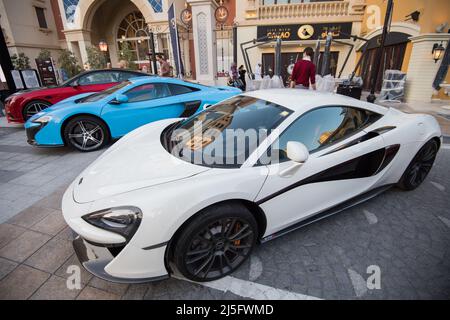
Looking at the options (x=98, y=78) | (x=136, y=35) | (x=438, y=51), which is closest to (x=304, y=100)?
(x=98, y=78)

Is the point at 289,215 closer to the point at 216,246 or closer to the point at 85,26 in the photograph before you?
the point at 216,246

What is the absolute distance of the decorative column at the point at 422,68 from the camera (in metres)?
8.90

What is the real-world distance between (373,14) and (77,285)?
1778 centimetres

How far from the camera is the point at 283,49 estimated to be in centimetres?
1666

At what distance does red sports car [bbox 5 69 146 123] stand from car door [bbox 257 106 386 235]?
5.99 m

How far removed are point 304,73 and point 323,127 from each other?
4989 millimetres

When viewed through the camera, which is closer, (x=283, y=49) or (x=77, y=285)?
(x=77, y=285)

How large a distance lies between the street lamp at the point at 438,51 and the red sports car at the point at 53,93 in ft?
33.9

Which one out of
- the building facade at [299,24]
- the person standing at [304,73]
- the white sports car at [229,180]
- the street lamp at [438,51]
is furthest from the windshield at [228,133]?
the building facade at [299,24]

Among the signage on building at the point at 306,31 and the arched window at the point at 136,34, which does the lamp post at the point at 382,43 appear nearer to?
the signage on building at the point at 306,31

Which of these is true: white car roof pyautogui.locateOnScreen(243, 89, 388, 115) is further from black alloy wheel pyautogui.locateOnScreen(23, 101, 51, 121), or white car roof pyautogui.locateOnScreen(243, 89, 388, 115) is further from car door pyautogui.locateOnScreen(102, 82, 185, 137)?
black alloy wheel pyautogui.locateOnScreen(23, 101, 51, 121)

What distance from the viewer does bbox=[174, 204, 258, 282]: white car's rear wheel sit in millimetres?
1610

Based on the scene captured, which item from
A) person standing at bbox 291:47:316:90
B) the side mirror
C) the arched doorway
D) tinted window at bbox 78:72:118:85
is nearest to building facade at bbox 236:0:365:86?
the arched doorway

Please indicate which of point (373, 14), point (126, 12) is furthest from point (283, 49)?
point (126, 12)
